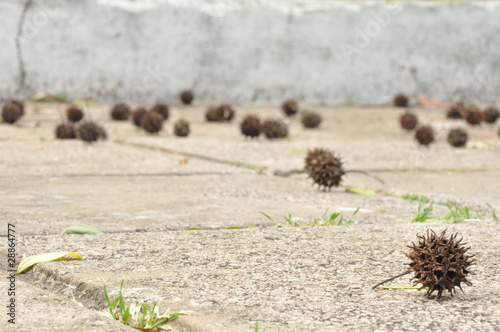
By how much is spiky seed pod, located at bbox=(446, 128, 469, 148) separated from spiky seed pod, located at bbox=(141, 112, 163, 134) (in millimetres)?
2021

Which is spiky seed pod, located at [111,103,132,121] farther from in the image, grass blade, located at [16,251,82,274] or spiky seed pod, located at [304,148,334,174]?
grass blade, located at [16,251,82,274]

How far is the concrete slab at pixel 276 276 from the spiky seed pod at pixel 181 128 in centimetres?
319

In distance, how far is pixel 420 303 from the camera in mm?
1656

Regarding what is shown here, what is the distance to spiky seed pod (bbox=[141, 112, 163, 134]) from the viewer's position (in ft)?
18.2

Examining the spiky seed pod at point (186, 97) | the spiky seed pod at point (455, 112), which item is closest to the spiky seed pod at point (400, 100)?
the spiky seed pod at point (455, 112)

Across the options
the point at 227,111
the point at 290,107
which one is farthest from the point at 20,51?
the point at 290,107

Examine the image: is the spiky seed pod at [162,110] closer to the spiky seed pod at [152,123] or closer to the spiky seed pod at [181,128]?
the spiky seed pod at [152,123]

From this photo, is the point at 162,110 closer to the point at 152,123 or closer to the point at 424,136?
the point at 152,123

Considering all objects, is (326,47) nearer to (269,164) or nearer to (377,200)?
(269,164)

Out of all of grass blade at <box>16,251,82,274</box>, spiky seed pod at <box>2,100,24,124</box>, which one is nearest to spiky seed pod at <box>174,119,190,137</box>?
spiky seed pod at <box>2,100,24,124</box>

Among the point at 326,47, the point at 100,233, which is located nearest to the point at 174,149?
the point at 100,233

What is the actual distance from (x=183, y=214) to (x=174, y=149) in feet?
6.80

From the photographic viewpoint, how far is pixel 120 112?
21.0ft

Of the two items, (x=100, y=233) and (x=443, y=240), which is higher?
(x=443, y=240)
